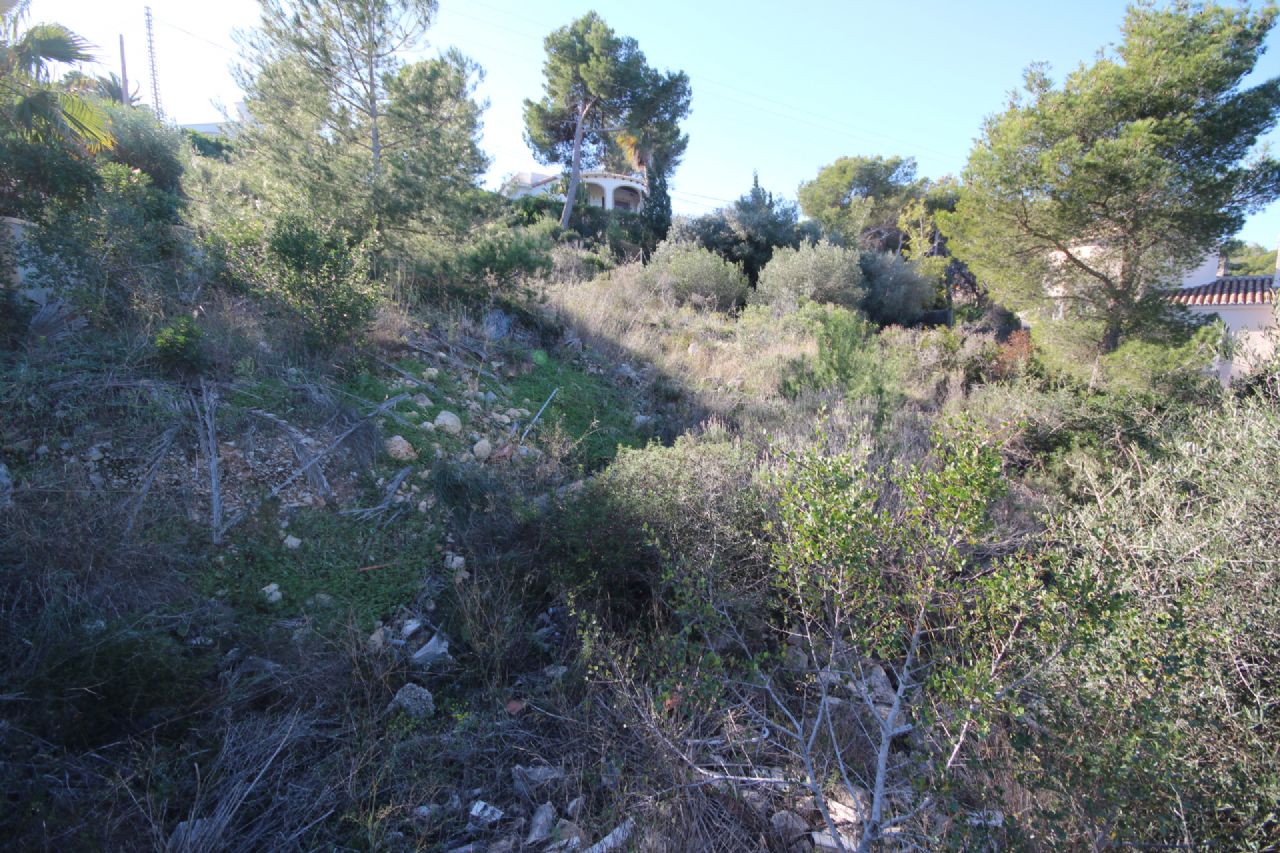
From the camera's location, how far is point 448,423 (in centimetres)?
511

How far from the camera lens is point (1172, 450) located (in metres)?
4.40

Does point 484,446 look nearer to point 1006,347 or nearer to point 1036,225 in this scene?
point 1036,225

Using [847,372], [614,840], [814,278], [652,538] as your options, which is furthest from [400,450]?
[814,278]

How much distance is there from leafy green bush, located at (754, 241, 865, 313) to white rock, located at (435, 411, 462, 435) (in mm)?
9927

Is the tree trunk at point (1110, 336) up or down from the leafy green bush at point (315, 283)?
down

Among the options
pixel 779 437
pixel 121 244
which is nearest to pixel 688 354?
pixel 779 437

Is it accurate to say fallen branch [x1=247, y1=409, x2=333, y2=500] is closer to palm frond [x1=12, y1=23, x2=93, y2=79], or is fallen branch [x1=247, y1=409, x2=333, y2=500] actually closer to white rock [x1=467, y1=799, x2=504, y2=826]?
white rock [x1=467, y1=799, x2=504, y2=826]

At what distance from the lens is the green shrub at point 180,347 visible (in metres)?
4.05

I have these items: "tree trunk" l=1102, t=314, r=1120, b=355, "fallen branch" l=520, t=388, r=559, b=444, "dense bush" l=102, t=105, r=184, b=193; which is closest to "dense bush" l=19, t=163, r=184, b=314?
"fallen branch" l=520, t=388, r=559, b=444

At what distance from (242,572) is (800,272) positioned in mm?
13027

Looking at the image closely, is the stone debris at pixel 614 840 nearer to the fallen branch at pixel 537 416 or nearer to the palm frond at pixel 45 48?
the fallen branch at pixel 537 416

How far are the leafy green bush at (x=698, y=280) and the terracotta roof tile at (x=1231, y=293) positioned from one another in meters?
9.12

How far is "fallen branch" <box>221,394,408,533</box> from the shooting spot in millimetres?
3467

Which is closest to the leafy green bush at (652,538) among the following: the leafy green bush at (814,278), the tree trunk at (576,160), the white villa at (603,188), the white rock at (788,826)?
the white rock at (788,826)
